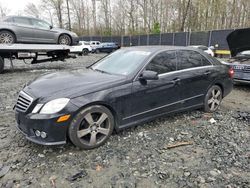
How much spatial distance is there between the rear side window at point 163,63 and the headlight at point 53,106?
4.96 ft

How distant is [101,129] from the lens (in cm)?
298

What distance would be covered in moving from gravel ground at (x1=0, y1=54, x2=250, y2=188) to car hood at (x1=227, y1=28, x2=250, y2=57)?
350 centimetres

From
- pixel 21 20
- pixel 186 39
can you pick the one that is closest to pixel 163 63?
pixel 21 20

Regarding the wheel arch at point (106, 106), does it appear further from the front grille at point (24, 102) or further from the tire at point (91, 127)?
the front grille at point (24, 102)

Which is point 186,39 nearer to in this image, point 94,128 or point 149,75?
point 149,75

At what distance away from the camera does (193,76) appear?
387cm

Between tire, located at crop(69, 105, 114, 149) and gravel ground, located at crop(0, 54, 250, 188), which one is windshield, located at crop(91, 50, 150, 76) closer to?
tire, located at crop(69, 105, 114, 149)

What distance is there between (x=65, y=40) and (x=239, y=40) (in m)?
7.85

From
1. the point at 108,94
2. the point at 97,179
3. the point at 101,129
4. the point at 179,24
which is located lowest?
the point at 97,179

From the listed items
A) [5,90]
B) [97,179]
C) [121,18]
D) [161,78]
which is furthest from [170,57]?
[121,18]

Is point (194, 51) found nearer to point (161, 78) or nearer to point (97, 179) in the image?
point (161, 78)

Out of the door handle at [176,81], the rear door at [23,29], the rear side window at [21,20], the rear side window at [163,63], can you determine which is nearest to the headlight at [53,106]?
the rear side window at [163,63]

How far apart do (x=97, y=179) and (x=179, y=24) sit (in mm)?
34533

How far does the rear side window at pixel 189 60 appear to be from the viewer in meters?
3.81
